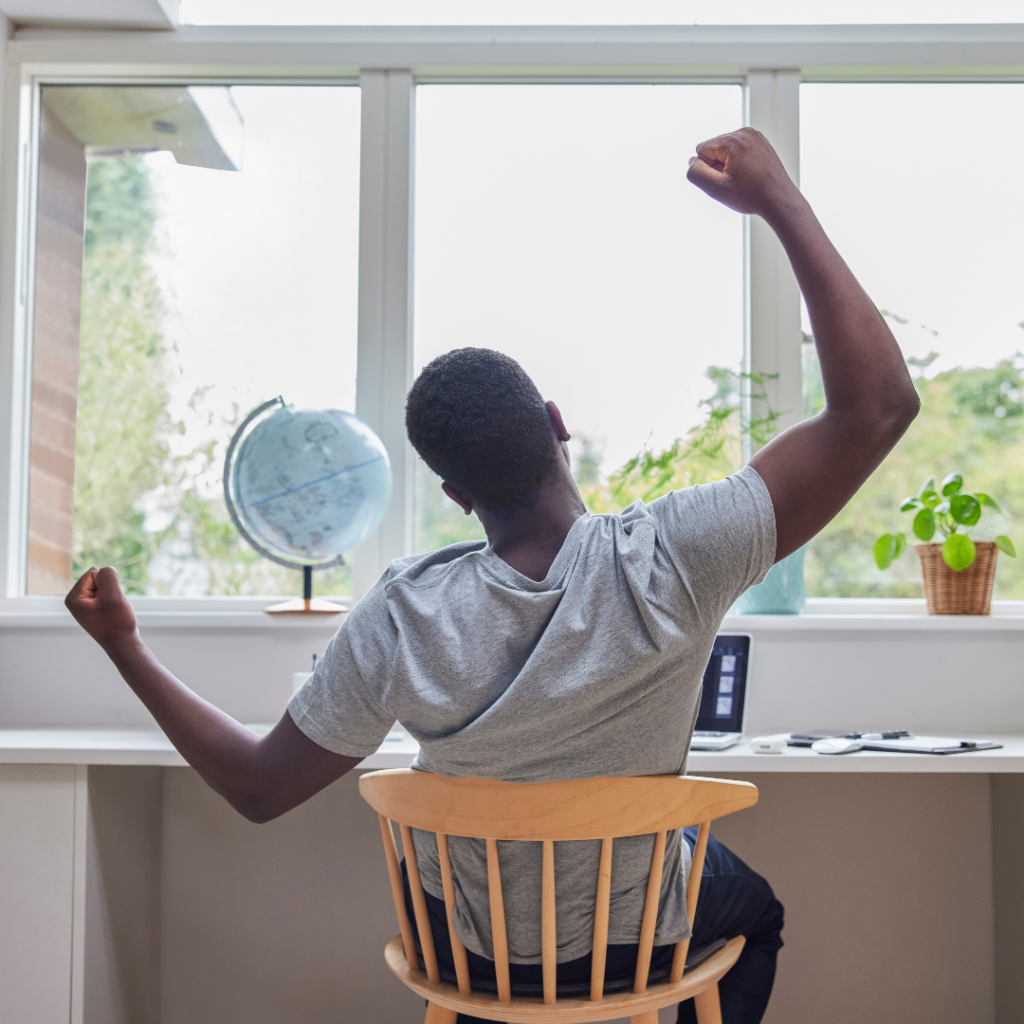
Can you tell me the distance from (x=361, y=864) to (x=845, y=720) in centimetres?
107

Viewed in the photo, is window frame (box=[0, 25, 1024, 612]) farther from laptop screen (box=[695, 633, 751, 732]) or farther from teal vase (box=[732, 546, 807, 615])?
laptop screen (box=[695, 633, 751, 732])

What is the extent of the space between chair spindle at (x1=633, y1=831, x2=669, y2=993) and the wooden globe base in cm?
115

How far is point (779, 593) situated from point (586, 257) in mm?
891

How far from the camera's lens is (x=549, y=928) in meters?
0.98

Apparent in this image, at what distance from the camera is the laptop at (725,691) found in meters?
1.75

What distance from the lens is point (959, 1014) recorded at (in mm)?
1969

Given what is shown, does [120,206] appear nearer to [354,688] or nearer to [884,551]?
[354,688]

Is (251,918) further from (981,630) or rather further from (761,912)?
(981,630)

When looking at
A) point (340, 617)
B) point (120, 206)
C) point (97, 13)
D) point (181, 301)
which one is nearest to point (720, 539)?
point (340, 617)

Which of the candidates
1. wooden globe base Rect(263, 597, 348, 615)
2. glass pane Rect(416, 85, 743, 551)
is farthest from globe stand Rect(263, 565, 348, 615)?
glass pane Rect(416, 85, 743, 551)

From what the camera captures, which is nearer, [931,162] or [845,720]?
[845,720]

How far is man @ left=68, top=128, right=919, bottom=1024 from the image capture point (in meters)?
0.85

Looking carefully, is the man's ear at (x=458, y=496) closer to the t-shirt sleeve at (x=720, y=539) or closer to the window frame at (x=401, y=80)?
the t-shirt sleeve at (x=720, y=539)

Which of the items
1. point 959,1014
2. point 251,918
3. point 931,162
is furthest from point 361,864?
point 931,162
